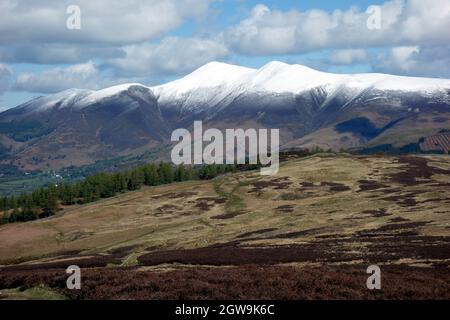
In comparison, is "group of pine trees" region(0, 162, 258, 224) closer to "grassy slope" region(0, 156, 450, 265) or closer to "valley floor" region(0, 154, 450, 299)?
"valley floor" region(0, 154, 450, 299)

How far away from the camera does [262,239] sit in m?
75.7

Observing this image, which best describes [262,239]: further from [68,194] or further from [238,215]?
[68,194]

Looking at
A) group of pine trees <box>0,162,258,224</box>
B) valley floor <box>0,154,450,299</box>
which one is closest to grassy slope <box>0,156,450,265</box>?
valley floor <box>0,154,450,299</box>

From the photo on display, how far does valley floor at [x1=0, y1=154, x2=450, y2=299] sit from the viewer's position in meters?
33.7

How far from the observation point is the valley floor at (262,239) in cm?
3366

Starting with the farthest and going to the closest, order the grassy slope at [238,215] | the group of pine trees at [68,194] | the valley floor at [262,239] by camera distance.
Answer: the group of pine trees at [68,194]
the grassy slope at [238,215]
the valley floor at [262,239]

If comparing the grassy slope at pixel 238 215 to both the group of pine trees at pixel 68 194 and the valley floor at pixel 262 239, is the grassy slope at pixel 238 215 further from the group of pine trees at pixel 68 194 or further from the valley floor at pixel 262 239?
the group of pine trees at pixel 68 194

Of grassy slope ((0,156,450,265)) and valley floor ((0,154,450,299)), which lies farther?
grassy slope ((0,156,450,265))

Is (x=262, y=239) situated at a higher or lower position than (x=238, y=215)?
higher

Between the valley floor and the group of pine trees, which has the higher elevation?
the valley floor

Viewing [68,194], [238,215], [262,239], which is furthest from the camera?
[68,194]

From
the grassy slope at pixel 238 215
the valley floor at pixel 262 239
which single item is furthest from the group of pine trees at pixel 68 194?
the grassy slope at pixel 238 215

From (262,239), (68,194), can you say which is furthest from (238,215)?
(68,194)
